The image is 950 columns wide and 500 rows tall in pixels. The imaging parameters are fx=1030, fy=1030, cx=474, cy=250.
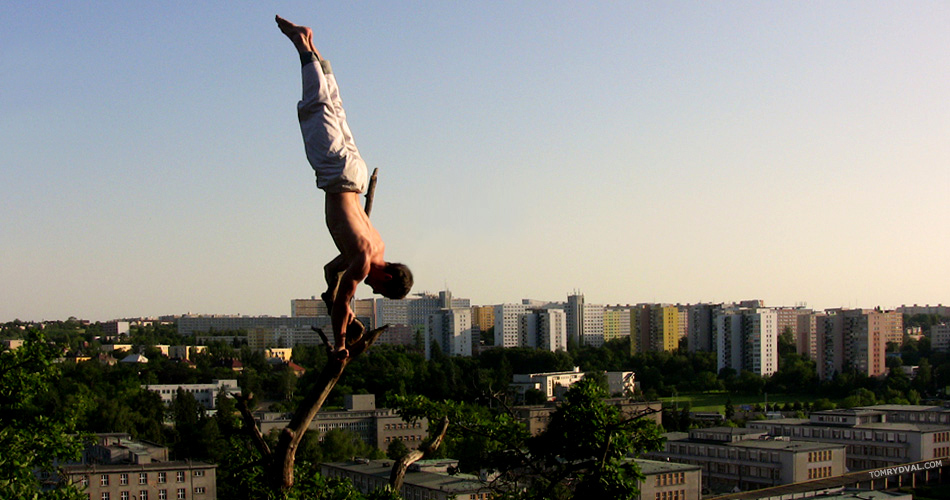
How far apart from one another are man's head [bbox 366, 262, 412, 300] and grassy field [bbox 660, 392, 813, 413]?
51.2 m

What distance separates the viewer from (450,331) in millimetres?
81875

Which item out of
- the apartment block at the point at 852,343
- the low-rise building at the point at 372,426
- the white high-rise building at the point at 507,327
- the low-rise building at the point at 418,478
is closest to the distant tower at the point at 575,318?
the white high-rise building at the point at 507,327

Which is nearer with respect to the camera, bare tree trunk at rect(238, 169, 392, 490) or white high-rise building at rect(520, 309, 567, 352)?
bare tree trunk at rect(238, 169, 392, 490)

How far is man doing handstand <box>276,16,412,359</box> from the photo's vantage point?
118 inches

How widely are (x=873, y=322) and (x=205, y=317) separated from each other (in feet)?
296

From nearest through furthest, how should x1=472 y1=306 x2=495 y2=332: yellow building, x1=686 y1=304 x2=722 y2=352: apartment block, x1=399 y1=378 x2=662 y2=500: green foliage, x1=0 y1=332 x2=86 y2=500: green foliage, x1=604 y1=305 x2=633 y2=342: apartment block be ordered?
x1=399 y1=378 x2=662 y2=500: green foliage → x1=0 y1=332 x2=86 y2=500: green foliage → x1=686 y1=304 x2=722 y2=352: apartment block → x1=604 y1=305 x2=633 y2=342: apartment block → x1=472 y1=306 x2=495 y2=332: yellow building

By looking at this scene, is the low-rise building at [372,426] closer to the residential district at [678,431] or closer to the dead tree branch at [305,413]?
the residential district at [678,431]

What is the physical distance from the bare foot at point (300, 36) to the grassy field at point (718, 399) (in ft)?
168

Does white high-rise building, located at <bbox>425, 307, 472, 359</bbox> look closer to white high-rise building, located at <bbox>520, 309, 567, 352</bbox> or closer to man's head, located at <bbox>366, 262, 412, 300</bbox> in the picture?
white high-rise building, located at <bbox>520, 309, 567, 352</bbox>

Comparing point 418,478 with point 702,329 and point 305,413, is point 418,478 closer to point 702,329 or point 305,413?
point 305,413

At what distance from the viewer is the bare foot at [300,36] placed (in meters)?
3.11

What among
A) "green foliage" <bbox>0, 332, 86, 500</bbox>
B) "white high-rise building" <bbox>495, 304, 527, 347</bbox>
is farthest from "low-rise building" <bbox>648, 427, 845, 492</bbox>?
"white high-rise building" <bbox>495, 304, 527, 347</bbox>

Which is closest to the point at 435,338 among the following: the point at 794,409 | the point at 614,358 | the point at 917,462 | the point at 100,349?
the point at 614,358

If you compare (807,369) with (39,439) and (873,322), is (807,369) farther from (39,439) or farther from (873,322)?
(39,439)
